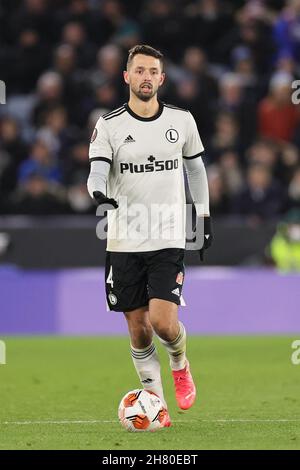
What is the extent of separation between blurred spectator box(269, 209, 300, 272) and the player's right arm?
298 inches

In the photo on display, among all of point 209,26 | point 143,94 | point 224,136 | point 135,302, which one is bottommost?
point 135,302

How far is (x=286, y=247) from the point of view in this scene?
15.7 metres

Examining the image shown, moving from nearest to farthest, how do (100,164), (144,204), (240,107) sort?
(100,164) → (144,204) → (240,107)

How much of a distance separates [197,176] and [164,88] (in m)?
9.37

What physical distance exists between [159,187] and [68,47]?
10711 millimetres

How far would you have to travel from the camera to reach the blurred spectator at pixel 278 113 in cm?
1789

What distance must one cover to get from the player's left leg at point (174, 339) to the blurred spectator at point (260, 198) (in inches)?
317

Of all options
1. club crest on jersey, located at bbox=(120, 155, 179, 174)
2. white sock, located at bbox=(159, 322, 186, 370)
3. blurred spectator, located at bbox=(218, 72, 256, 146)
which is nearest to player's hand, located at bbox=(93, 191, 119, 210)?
club crest on jersey, located at bbox=(120, 155, 179, 174)

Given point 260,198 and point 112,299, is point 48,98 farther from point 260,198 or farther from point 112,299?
point 112,299

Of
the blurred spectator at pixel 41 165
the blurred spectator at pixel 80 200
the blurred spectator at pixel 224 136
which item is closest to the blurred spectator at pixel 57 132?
the blurred spectator at pixel 41 165

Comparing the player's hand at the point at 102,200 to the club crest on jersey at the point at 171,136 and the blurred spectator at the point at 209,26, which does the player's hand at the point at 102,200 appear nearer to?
the club crest on jersey at the point at 171,136

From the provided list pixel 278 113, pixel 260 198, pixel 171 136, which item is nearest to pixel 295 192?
pixel 260 198
